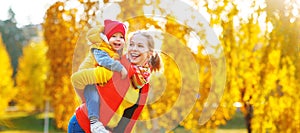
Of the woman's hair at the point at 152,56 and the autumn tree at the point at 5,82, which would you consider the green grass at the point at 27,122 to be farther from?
the woman's hair at the point at 152,56

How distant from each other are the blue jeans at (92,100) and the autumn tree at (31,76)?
25.2 feet

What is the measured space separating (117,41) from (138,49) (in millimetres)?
79

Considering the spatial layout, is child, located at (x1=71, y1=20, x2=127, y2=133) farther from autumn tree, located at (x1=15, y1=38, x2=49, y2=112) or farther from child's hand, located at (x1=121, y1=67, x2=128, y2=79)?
autumn tree, located at (x1=15, y1=38, x2=49, y2=112)

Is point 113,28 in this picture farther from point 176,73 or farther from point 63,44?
point 63,44

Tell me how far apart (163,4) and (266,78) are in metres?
0.96

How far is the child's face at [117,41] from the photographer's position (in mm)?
1650

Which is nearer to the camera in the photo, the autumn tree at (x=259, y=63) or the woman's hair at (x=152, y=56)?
the woman's hair at (x=152, y=56)

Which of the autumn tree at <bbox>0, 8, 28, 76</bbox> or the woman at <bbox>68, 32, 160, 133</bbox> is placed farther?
the autumn tree at <bbox>0, 8, 28, 76</bbox>

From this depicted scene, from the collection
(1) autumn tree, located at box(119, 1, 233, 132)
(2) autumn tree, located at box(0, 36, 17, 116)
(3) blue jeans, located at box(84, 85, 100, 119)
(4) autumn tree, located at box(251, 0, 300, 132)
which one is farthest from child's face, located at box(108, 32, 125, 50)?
(2) autumn tree, located at box(0, 36, 17, 116)

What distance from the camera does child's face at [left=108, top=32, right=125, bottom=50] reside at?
165 centimetres

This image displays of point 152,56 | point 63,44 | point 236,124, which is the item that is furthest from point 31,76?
point 152,56

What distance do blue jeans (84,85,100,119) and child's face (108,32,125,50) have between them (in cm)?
15

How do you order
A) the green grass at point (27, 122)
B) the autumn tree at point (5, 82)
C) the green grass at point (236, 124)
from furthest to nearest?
1. the green grass at point (27, 122)
2. the green grass at point (236, 124)
3. the autumn tree at point (5, 82)

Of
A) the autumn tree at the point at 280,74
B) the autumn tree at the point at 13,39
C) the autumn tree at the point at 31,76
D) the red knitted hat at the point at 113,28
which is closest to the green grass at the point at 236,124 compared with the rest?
the autumn tree at the point at 31,76
